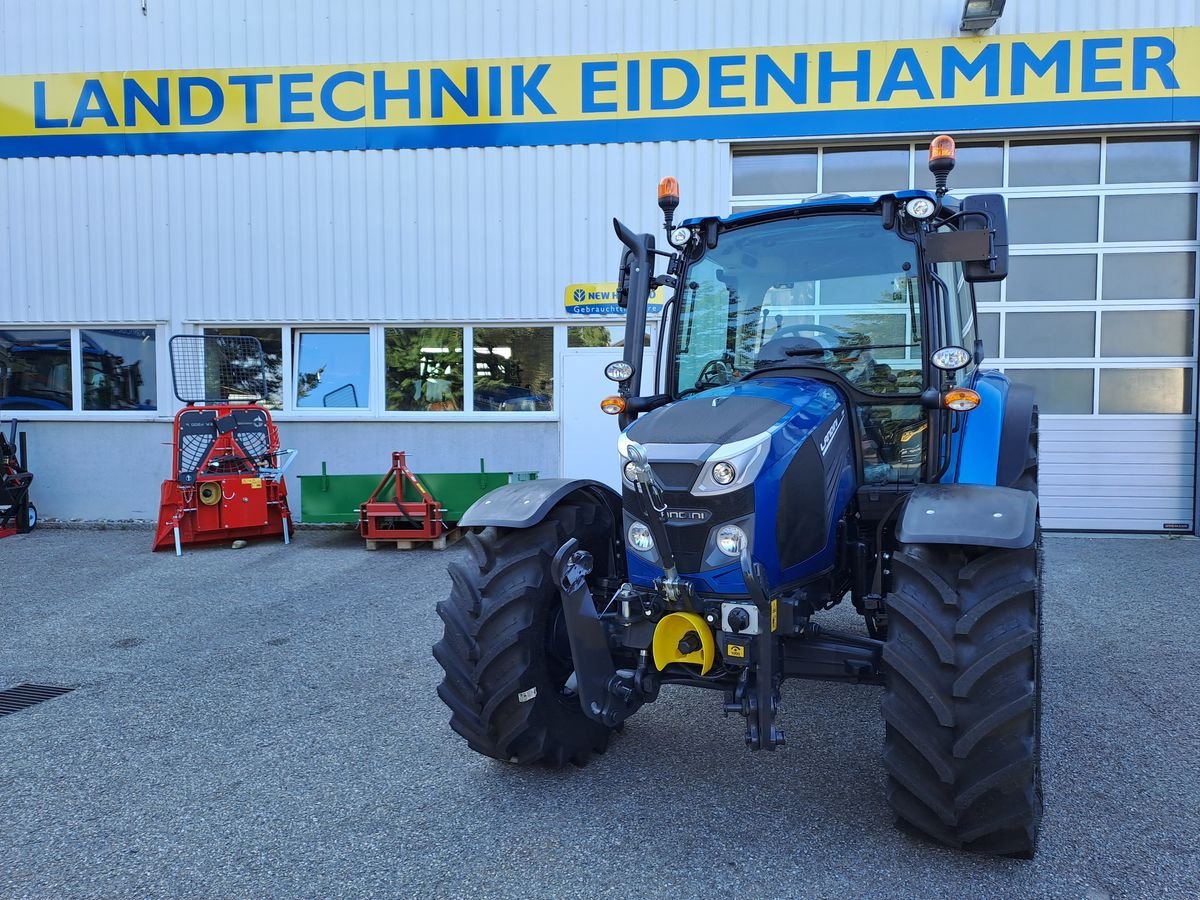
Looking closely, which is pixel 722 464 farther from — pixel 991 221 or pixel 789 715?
pixel 789 715

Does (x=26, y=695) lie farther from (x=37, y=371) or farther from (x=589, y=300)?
(x=37, y=371)

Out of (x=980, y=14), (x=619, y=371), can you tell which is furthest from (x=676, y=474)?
(x=980, y=14)

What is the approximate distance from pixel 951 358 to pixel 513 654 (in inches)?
77.8

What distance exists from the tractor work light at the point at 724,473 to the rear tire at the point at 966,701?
0.65 metres

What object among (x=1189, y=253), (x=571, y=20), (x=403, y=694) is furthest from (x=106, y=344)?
(x=1189, y=253)

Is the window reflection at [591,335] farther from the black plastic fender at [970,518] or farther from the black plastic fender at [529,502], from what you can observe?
the black plastic fender at [970,518]

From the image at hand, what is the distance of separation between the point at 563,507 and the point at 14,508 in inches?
344

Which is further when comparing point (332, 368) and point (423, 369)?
point (332, 368)

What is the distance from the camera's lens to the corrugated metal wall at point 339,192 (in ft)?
30.0

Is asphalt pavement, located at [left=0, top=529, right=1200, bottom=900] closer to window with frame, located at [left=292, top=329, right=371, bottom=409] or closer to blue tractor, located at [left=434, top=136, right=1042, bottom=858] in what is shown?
blue tractor, located at [left=434, top=136, right=1042, bottom=858]

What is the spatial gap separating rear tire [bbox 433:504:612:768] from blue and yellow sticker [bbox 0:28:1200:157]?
713 cm

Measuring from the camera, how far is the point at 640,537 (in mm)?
2904

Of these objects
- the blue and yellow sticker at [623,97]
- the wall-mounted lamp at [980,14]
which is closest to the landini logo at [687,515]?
the blue and yellow sticker at [623,97]

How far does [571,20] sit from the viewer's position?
9.13m
